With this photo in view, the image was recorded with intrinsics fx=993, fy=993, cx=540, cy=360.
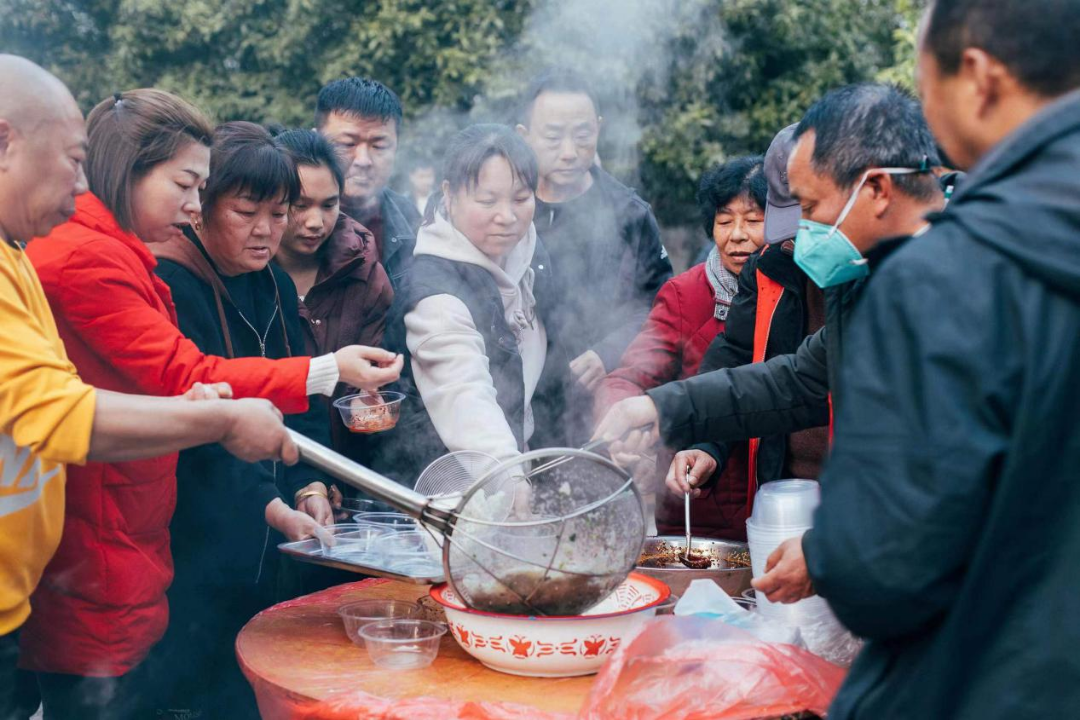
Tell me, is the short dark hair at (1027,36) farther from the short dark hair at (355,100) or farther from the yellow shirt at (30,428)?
the short dark hair at (355,100)

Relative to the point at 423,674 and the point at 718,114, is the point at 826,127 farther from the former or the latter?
the point at 718,114

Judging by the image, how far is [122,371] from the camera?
2.52 meters

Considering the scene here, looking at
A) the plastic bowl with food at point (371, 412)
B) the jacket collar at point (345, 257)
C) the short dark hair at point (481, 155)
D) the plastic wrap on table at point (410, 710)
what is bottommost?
the plastic wrap on table at point (410, 710)

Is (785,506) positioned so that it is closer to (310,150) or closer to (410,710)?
(410,710)

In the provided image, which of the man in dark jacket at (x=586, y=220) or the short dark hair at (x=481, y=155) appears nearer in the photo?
the short dark hair at (x=481, y=155)

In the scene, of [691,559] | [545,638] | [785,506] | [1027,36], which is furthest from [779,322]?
[1027,36]

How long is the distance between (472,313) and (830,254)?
1.16 metres

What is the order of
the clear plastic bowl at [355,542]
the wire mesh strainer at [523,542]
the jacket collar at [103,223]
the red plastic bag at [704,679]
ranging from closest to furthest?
the red plastic bag at [704,679] < the wire mesh strainer at [523,542] < the clear plastic bowl at [355,542] < the jacket collar at [103,223]

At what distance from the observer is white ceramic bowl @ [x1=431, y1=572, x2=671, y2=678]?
204 cm

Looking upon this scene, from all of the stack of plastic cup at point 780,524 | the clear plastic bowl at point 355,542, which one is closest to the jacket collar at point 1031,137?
the stack of plastic cup at point 780,524

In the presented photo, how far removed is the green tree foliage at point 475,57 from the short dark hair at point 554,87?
9.36 ft

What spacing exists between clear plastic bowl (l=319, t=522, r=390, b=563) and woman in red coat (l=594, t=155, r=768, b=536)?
1.26m

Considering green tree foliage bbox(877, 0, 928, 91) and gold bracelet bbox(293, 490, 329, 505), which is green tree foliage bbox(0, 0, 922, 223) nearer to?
green tree foliage bbox(877, 0, 928, 91)

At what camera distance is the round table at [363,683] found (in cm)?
191
